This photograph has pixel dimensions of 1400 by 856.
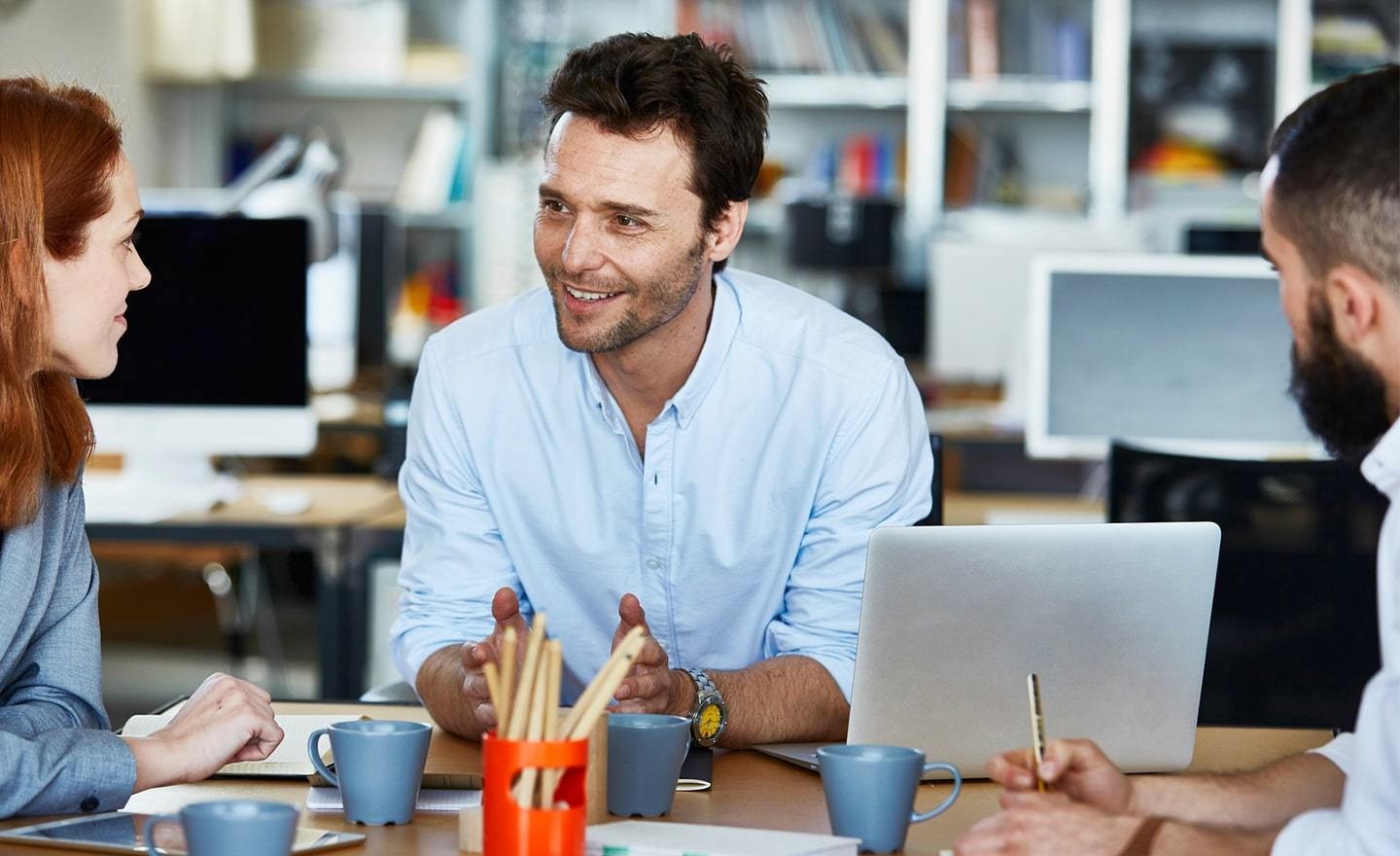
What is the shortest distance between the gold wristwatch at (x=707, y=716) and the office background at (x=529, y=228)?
61.9 inches

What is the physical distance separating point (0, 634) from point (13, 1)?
4.67 meters

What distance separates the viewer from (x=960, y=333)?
4.47 metres

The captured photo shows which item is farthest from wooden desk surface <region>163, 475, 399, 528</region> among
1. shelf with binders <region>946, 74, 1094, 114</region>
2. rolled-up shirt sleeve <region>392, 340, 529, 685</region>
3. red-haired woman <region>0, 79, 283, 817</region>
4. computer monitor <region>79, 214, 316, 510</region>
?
shelf with binders <region>946, 74, 1094, 114</region>

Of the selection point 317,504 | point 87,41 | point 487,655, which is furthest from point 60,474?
point 87,41

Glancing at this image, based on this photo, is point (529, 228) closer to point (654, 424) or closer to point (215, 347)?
point (215, 347)

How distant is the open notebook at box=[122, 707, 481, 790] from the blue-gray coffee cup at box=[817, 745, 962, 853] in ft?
0.97

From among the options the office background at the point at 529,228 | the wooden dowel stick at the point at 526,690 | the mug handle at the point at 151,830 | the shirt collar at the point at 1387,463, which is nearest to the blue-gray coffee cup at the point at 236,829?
the mug handle at the point at 151,830

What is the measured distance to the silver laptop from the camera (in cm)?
133

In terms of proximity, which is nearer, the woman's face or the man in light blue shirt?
the woman's face

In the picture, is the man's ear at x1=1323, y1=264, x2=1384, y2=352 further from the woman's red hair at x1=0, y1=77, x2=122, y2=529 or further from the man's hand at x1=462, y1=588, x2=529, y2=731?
the woman's red hair at x1=0, y1=77, x2=122, y2=529

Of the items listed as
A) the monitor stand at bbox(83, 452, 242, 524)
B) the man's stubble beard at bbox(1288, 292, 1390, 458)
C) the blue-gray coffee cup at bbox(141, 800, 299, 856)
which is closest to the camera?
the blue-gray coffee cup at bbox(141, 800, 299, 856)

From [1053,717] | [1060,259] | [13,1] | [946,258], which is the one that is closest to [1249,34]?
[946,258]

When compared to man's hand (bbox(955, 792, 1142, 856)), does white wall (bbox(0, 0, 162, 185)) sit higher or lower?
higher

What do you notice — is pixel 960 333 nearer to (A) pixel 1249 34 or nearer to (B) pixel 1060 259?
(B) pixel 1060 259
